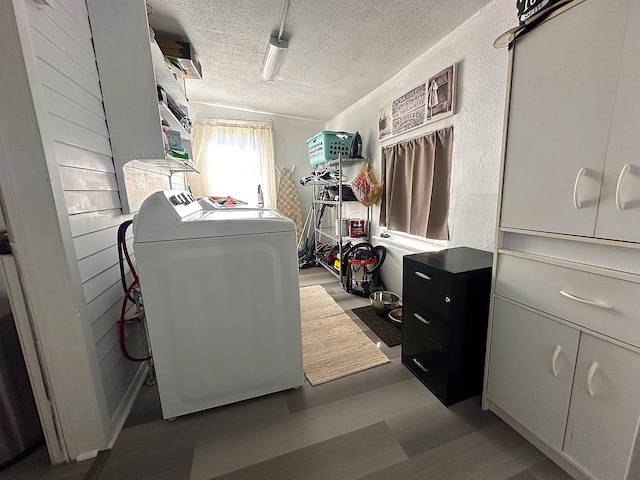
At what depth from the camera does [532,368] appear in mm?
1156

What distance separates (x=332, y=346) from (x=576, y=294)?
4.98 ft

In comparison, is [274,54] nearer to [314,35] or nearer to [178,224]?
[314,35]

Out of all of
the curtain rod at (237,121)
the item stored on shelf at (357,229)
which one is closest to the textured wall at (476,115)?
the item stored on shelf at (357,229)

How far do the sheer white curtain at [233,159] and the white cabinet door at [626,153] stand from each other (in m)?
3.96

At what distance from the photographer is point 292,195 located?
4.47 m

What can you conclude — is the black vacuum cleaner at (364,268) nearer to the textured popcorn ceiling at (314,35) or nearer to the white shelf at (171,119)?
the textured popcorn ceiling at (314,35)

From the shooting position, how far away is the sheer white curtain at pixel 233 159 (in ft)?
13.0

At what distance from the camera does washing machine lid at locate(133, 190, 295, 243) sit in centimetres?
120

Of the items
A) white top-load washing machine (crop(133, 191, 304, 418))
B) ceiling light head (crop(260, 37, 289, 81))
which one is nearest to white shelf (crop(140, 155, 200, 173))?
white top-load washing machine (crop(133, 191, 304, 418))

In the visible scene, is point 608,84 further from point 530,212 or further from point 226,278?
point 226,278

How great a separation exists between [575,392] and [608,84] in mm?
1118

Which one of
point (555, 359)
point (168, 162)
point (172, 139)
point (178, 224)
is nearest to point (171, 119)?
point (172, 139)

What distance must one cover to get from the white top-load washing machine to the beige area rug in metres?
0.36

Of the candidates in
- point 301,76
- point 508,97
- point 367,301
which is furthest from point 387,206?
point 508,97
